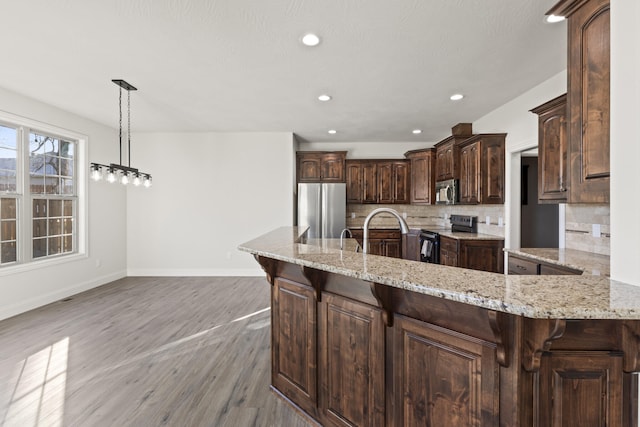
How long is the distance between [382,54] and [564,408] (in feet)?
9.04

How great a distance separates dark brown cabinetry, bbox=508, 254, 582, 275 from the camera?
2354 millimetres

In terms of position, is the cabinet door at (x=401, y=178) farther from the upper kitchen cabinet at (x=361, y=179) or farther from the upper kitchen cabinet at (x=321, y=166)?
the upper kitchen cabinet at (x=321, y=166)

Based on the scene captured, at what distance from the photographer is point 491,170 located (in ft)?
13.6

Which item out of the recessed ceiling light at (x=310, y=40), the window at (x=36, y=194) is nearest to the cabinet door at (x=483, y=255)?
the recessed ceiling light at (x=310, y=40)

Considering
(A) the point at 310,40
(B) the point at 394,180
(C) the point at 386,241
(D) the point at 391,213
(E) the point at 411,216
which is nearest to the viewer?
(D) the point at 391,213

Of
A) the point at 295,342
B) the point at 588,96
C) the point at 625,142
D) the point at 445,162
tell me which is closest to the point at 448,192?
the point at 445,162

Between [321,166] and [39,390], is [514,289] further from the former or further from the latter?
[321,166]

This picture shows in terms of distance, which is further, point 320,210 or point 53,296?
point 320,210

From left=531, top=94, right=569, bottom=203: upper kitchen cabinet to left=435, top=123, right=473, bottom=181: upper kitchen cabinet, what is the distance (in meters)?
1.91

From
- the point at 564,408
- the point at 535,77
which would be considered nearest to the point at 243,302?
the point at 564,408

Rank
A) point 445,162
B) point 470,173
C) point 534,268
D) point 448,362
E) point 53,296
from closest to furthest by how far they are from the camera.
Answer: point 448,362 < point 534,268 < point 53,296 < point 470,173 < point 445,162

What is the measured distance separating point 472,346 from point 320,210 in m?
4.93

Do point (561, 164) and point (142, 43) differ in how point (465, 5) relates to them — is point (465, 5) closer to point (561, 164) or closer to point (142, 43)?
point (561, 164)

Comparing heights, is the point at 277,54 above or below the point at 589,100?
above
